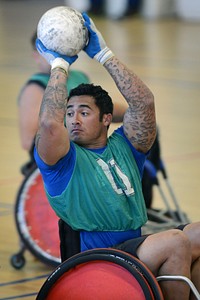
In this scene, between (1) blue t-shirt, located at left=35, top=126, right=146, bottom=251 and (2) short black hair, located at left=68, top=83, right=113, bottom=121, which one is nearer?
(1) blue t-shirt, located at left=35, top=126, right=146, bottom=251

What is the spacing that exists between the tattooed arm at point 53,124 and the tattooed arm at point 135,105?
35cm

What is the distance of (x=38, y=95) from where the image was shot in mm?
6074

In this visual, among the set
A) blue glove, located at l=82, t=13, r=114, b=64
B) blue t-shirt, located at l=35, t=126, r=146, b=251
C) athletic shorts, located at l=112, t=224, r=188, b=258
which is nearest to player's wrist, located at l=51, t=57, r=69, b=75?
blue glove, located at l=82, t=13, r=114, b=64

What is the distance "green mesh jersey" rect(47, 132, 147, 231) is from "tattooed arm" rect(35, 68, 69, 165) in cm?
16

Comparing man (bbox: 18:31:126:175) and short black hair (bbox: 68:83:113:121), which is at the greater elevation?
short black hair (bbox: 68:83:113:121)

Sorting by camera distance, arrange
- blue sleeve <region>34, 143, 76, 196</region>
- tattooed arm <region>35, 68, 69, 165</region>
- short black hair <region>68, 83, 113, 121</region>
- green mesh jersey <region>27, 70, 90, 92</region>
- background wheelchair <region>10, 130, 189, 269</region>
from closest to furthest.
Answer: tattooed arm <region>35, 68, 69, 165</region> → blue sleeve <region>34, 143, 76, 196</region> → short black hair <region>68, 83, 113, 121</region> → background wheelchair <region>10, 130, 189, 269</region> → green mesh jersey <region>27, 70, 90, 92</region>

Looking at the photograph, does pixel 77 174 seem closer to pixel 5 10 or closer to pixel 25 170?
pixel 25 170

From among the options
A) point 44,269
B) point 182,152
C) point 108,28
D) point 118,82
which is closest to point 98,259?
point 118,82

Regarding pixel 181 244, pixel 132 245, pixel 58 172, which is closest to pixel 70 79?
pixel 58 172

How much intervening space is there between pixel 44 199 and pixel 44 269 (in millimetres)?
499

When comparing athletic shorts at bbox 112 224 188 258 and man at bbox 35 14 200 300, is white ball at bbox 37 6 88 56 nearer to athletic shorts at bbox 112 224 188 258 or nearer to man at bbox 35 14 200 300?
man at bbox 35 14 200 300

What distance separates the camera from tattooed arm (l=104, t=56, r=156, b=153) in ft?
14.4

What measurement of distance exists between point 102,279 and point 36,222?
184 centimetres

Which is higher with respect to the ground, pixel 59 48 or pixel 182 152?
pixel 59 48
